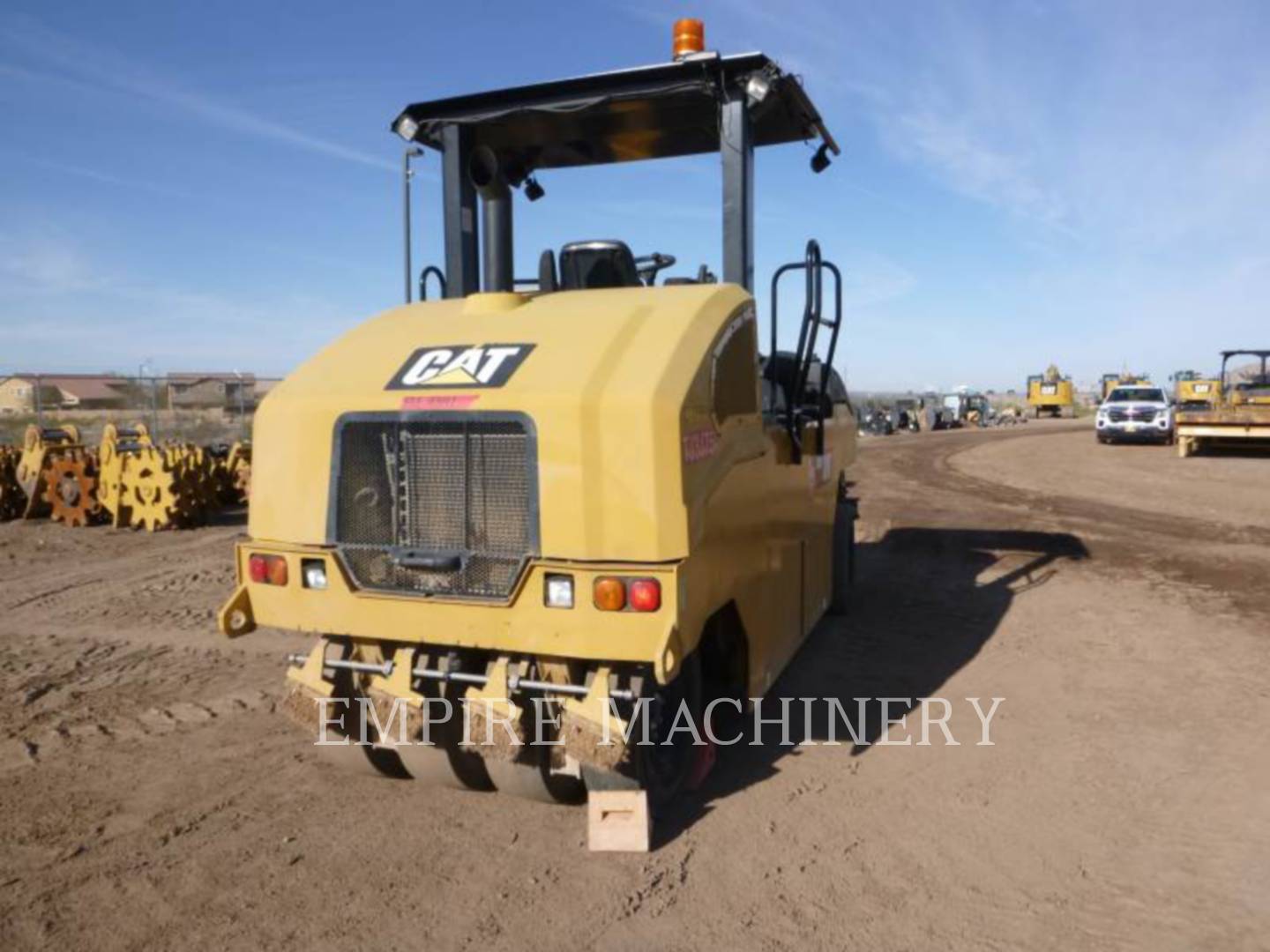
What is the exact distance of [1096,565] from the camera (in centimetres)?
936

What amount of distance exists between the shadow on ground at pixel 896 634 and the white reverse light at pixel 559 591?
1130mm

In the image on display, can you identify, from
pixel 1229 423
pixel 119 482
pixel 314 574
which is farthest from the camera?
pixel 1229 423

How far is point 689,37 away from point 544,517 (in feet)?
8.01

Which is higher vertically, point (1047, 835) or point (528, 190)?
point (528, 190)

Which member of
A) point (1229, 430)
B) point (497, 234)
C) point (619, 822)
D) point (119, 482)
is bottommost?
point (619, 822)

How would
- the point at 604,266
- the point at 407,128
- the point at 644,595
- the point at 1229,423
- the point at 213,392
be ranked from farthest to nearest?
the point at 213,392 < the point at 1229,423 < the point at 407,128 < the point at 604,266 < the point at 644,595

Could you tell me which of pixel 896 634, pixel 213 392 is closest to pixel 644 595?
pixel 896 634

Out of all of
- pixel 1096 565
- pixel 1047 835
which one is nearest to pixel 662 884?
pixel 1047 835

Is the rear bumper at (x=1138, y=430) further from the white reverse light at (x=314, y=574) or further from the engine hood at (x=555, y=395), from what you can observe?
the white reverse light at (x=314, y=574)

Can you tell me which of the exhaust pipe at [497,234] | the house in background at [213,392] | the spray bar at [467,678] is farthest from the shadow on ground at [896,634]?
the house in background at [213,392]

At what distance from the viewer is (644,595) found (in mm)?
3166

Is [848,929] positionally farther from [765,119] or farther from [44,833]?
[765,119]

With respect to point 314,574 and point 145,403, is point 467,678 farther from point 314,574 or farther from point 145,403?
point 145,403

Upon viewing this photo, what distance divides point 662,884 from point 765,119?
3.77 metres
